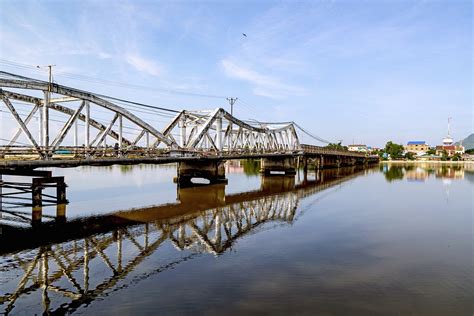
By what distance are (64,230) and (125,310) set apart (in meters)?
11.5

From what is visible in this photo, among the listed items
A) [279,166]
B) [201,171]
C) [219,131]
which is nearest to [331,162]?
[279,166]

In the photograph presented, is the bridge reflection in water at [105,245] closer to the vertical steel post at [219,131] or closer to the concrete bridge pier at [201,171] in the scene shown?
the concrete bridge pier at [201,171]

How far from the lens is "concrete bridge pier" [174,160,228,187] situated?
45188mm

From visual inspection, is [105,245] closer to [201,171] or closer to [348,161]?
[201,171]

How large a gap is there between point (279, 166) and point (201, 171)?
2582cm

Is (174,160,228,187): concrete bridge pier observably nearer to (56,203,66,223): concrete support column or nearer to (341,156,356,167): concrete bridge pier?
(56,203,66,223): concrete support column

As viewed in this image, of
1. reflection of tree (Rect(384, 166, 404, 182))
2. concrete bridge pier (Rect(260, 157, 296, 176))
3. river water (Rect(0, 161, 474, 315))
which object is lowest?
river water (Rect(0, 161, 474, 315))

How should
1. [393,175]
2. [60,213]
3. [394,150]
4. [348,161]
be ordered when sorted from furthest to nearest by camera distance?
[394,150]
[348,161]
[393,175]
[60,213]

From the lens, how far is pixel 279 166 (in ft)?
222

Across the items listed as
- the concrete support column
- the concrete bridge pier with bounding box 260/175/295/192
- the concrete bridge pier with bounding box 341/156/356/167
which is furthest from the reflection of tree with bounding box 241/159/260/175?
the concrete support column

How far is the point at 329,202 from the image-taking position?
32719mm

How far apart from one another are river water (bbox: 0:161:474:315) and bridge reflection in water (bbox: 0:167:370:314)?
0.06 m

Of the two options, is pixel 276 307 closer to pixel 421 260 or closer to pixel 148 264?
pixel 148 264

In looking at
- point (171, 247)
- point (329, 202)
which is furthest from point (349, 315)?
point (329, 202)
